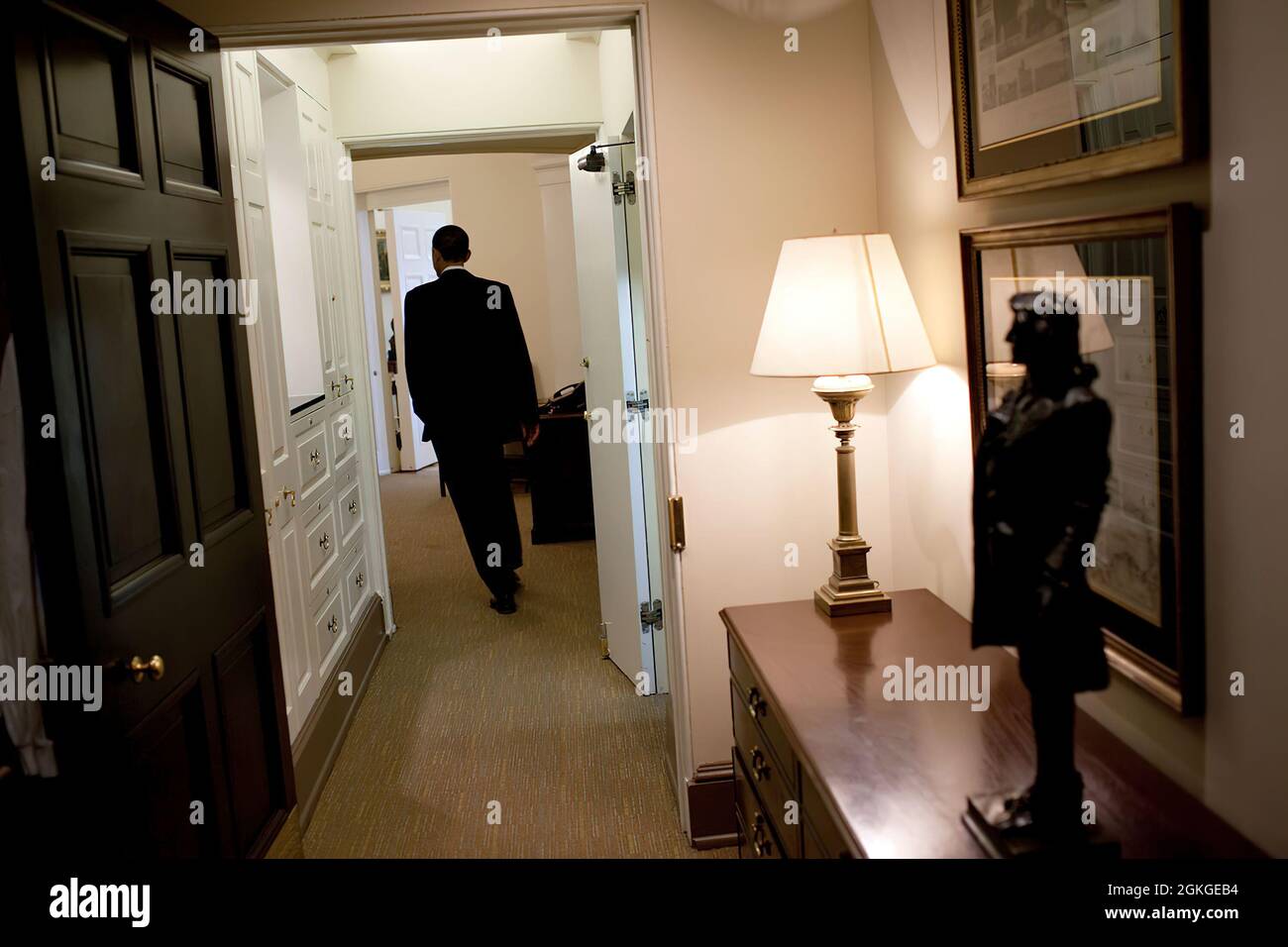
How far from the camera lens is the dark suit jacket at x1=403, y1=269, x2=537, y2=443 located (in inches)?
192

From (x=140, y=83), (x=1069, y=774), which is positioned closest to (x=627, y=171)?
(x=140, y=83)

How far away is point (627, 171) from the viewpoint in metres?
3.83

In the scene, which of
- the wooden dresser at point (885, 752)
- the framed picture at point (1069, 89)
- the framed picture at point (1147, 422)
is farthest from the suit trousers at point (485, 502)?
the framed picture at point (1147, 422)

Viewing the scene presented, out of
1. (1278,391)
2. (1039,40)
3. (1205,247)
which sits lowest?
(1278,391)

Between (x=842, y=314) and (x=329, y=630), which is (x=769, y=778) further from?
(x=329, y=630)

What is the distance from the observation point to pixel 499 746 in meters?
3.73

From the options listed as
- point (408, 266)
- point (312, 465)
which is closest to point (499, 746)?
point (312, 465)

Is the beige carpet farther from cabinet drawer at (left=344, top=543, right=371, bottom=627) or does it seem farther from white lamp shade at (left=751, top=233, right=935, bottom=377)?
white lamp shade at (left=751, top=233, right=935, bottom=377)

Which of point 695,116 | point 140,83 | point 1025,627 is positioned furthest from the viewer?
point 695,116

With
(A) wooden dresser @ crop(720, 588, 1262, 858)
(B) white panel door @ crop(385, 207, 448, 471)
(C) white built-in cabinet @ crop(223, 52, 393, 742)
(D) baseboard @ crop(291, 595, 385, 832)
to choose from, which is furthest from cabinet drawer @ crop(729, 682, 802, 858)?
(B) white panel door @ crop(385, 207, 448, 471)

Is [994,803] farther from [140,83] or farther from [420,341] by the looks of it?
[420,341]

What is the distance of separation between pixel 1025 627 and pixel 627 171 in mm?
2877

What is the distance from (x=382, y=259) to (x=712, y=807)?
7.09 metres

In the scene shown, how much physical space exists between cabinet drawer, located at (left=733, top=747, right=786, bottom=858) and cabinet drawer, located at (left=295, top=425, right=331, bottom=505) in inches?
72.1
